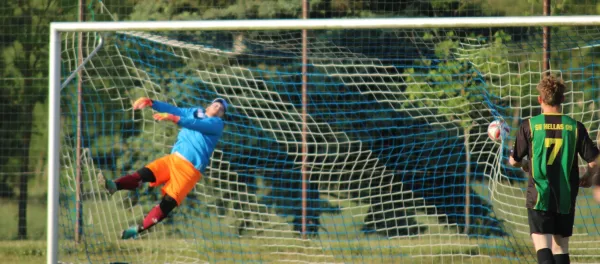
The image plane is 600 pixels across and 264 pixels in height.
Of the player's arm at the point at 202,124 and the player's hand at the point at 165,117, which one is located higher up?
the player's hand at the point at 165,117

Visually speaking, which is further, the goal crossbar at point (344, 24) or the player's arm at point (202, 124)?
the player's arm at point (202, 124)

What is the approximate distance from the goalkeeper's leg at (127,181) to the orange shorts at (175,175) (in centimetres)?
6

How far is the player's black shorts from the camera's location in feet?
17.0

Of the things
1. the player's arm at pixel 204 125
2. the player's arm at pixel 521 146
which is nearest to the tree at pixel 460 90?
the player's arm at pixel 204 125

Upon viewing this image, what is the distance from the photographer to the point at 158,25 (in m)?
6.19

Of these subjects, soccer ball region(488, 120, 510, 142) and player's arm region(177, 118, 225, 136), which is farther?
player's arm region(177, 118, 225, 136)

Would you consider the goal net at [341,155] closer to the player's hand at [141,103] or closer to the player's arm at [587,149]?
the player's hand at [141,103]

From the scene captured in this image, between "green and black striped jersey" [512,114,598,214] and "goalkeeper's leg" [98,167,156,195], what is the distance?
3.24 meters

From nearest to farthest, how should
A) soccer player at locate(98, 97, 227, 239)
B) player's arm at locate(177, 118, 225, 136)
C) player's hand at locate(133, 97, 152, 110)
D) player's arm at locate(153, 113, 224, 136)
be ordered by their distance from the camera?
player's hand at locate(133, 97, 152, 110), player's arm at locate(153, 113, 224, 136), player's arm at locate(177, 118, 225, 136), soccer player at locate(98, 97, 227, 239)

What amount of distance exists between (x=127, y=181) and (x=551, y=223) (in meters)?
3.43

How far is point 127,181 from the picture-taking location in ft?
23.0

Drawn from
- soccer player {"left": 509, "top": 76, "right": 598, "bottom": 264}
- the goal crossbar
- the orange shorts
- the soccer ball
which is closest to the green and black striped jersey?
soccer player {"left": 509, "top": 76, "right": 598, "bottom": 264}

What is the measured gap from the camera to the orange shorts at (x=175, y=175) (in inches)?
281

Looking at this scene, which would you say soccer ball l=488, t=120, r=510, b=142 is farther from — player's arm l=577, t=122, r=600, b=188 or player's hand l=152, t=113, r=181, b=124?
player's hand l=152, t=113, r=181, b=124
